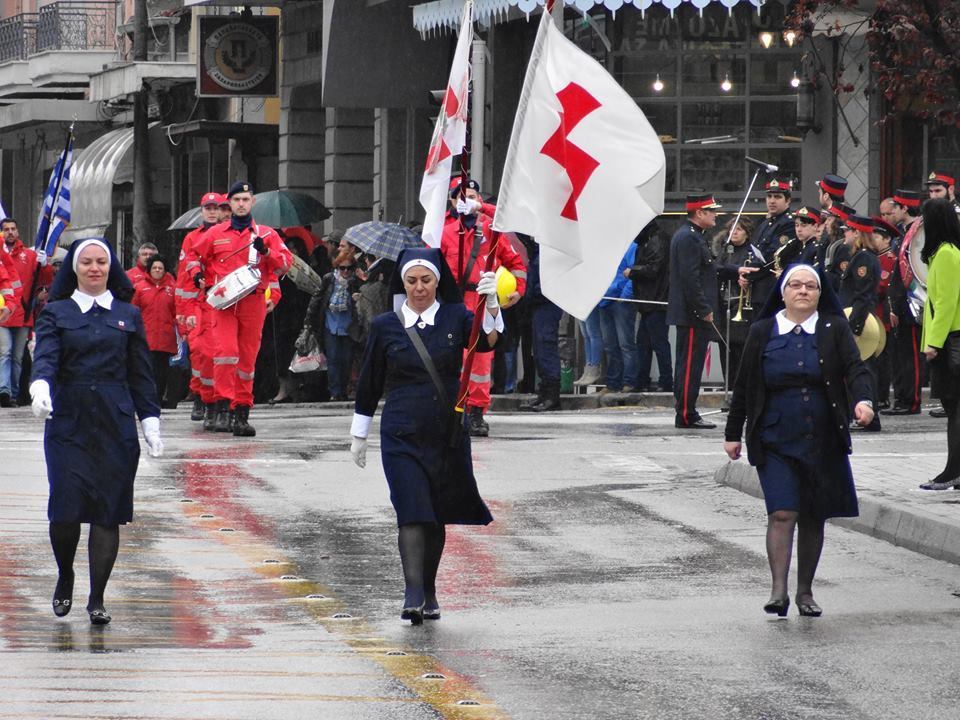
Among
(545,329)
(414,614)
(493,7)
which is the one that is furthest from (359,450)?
(493,7)

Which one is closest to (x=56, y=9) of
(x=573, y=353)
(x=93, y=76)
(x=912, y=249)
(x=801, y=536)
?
(x=93, y=76)

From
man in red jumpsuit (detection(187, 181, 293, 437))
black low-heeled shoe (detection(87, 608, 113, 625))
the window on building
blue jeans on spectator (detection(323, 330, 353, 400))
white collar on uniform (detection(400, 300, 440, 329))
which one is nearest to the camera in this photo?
black low-heeled shoe (detection(87, 608, 113, 625))

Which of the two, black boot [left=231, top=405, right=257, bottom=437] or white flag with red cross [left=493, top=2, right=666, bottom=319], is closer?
white flag with red cross [left=493, top=2, right=666, bottom=319]

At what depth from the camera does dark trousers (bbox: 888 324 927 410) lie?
63.7 feet

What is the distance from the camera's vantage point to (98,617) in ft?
30.9

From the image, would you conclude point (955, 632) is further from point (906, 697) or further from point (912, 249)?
point (912, 249)

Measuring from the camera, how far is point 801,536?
33.5ft

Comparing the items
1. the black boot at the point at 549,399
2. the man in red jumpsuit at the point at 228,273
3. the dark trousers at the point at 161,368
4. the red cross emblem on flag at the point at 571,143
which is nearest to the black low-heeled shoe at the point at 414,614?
the red cross emblem on flag at the point at 571,143

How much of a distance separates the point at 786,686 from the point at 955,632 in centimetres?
159

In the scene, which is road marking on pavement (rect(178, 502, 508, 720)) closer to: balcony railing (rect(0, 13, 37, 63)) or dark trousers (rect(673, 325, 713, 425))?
dark trousers (rect(673, 325, 713, 425))

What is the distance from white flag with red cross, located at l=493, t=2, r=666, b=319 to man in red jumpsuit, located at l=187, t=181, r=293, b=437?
806 centimetres

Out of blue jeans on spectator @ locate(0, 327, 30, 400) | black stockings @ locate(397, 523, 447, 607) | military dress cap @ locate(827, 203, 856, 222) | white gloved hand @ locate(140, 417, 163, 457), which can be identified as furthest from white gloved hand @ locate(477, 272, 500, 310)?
blue jeans on spectator @ locate(0, 327, 30, 400)

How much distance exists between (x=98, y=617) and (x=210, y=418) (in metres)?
9.54

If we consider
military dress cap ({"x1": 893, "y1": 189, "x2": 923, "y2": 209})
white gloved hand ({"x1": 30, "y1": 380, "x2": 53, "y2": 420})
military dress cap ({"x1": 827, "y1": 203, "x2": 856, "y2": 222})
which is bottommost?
white gloved hand ({"x1": 30, "y1": 380, "x2": 53, "y2": 420})
